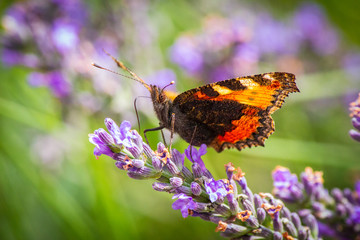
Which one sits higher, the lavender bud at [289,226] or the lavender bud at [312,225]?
the lavender bud at [312,225]

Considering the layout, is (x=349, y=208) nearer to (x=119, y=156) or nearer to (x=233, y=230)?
(x=233, y=230)

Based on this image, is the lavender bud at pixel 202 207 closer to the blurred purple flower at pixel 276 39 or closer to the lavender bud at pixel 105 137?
the lavender bud at pixel 105 137

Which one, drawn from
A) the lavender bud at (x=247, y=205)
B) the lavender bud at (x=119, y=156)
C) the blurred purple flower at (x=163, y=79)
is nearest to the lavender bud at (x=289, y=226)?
the lavender bud at (x=247, y=205)

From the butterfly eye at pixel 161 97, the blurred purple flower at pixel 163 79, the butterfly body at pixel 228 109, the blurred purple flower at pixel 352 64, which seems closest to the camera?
the butterfly body at pixel 228 109

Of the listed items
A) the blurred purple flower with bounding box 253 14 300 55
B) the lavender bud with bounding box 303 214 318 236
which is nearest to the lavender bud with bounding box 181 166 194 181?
the lavender bud with bounding box 303 214 318 236

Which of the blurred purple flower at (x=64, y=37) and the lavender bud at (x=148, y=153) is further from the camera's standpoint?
the blurred purple flower at (x=64, y=37)

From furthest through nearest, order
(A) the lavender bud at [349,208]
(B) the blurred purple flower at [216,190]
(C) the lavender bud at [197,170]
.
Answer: (A) the lavender bud at [349,208]
(C) the lavender bud at [197,170]
(B) the blurred purple flower at [216,190]

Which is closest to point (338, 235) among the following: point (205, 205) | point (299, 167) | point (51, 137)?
point (205, 205)
